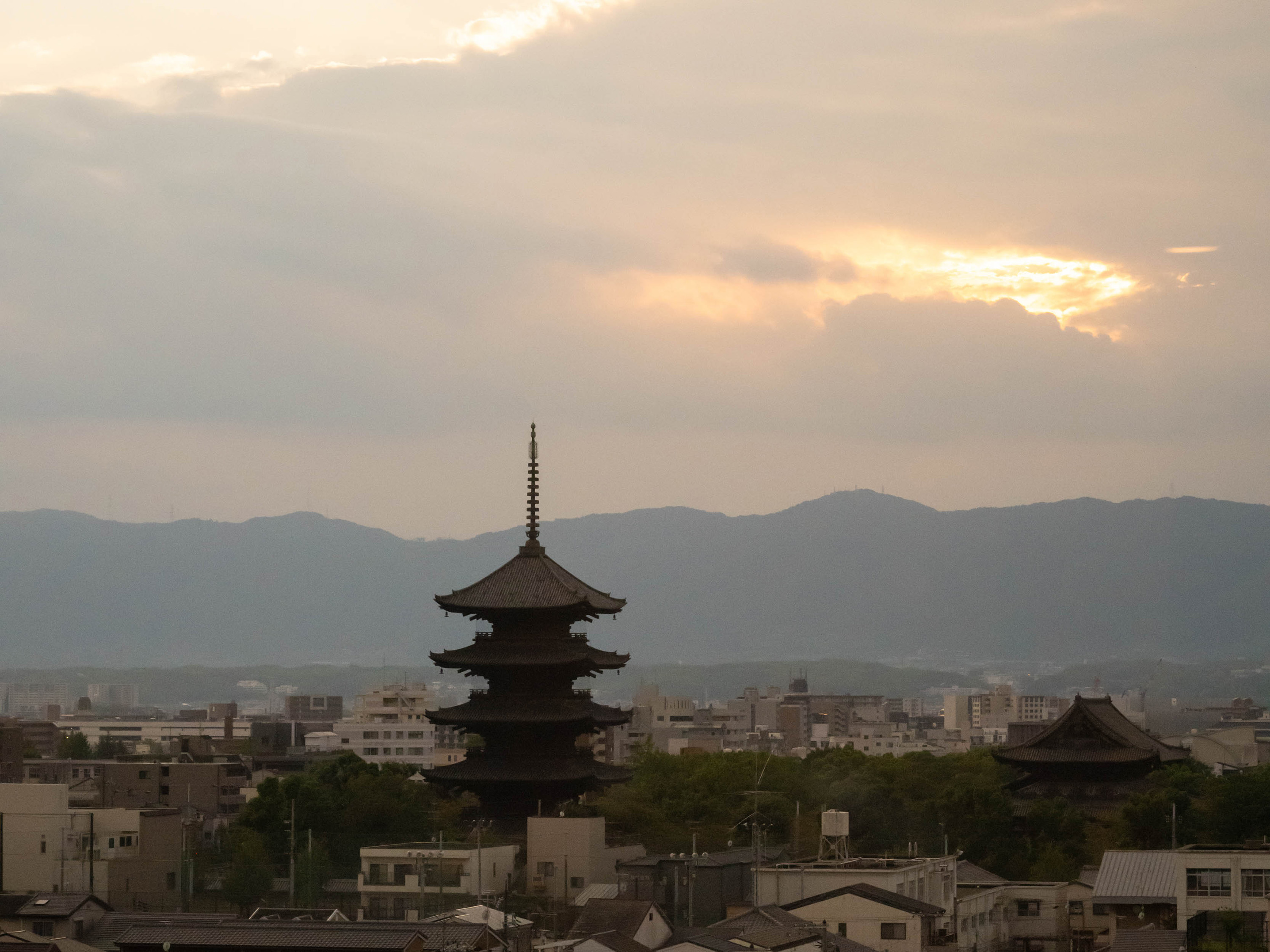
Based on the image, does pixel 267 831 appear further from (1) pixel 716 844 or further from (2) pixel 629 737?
(2) pixel 629 737

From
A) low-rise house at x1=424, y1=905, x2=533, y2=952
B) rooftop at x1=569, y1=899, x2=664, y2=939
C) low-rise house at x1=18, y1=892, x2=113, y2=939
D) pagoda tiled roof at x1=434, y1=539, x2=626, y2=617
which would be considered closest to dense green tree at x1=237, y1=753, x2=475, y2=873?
pagoda tiled roof at x1=434, y1=539, x2=626, y2=617

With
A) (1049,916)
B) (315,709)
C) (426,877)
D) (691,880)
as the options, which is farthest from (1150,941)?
(315,709)

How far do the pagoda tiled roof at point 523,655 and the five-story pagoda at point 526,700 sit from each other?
33mm

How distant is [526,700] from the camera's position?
165 ft

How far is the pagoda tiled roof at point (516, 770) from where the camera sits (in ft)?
162

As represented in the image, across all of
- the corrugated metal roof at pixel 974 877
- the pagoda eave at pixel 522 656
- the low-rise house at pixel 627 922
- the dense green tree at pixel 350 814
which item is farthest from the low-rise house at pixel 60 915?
the corrugated metal roof at pixel 974 877

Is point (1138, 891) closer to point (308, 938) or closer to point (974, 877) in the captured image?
point (974, 877)

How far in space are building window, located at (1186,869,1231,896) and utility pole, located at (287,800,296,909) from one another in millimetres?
19179

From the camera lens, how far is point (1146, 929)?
35.5 m

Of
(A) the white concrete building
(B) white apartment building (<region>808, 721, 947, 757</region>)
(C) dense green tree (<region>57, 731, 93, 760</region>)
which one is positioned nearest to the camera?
(A) the white concrete building

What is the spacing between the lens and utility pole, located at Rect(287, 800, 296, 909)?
150ft

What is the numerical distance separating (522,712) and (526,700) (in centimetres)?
62

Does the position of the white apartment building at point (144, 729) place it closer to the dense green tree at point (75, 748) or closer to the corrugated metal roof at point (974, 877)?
the dense green tree at point (75, 748)

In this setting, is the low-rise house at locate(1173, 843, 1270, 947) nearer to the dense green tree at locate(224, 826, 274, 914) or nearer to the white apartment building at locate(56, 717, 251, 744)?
the dense green tree at locate(224, 826, 274, 914)
